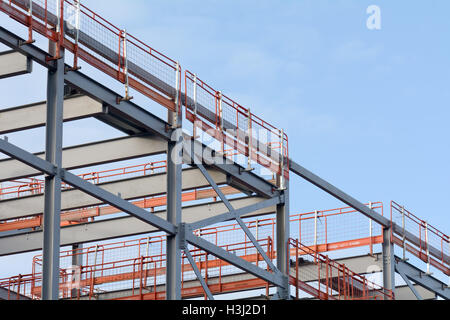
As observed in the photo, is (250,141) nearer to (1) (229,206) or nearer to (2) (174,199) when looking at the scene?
(1) (229,206)

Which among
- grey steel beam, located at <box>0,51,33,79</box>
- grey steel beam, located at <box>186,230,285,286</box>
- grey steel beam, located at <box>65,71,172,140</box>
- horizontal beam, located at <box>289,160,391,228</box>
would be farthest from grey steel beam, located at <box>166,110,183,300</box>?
horizontal beam, located at <box>289,160,391,228</box>

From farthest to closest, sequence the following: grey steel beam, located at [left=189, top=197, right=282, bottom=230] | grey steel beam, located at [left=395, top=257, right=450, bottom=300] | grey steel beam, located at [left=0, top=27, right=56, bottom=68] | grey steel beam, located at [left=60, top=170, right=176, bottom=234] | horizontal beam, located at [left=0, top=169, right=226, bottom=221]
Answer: grey steel beam, located at [left=395, top=257, right=450, bottom=300] < horizontal beam, located at [left=0, top=169, right=226, bottom=221] < grey steel beam, located at [left=189, top=197, right=282, bottom=230] < grey steel beam, located at [left=60, top=170, right=176, bottom=234] < grey steel beam, located at [left=0, top=27, right=56, bottom=68]

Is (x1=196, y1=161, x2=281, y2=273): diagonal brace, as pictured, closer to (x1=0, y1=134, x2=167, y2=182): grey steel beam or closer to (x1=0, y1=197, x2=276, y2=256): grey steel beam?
(x1=0, y1=134, x2=167, y2=182): grey steel beam

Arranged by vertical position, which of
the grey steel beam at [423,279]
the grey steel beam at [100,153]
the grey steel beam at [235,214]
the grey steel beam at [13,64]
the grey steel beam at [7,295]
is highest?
the grey steel beam at [13,64]

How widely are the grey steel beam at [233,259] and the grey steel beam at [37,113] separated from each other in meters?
4.45

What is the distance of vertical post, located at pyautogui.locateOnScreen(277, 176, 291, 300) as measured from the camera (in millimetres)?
34344

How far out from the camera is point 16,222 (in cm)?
3828

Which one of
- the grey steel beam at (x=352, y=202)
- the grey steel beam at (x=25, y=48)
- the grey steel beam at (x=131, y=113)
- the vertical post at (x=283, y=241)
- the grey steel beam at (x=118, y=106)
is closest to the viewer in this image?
the grey steel beam at (x=25, y=48)

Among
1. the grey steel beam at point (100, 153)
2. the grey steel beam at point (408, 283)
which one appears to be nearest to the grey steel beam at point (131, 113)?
the grey steel beam at point (100, 153)

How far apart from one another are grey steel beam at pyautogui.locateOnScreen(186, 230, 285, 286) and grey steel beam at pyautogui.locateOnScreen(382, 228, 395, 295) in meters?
7.76

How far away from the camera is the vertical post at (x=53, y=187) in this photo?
2550cm

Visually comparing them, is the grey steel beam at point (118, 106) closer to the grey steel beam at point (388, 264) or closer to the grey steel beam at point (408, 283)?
the grey steel beam at point (388, 264)
